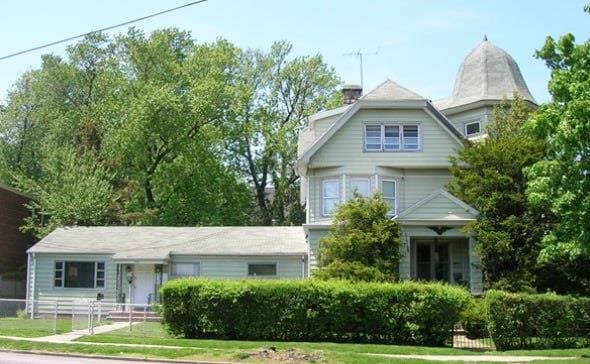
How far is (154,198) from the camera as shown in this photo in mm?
52500

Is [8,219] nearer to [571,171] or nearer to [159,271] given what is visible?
[159,271]

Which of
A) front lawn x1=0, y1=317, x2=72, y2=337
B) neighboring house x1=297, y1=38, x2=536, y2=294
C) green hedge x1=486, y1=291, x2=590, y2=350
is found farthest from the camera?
neighboring house x1=297, y1=38, x2=536, y2=294

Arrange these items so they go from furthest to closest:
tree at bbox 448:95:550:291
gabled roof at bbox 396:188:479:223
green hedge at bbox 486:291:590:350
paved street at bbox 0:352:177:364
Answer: gabled roof at bbox 396:188:479:223
tree at bbox 448:95:550:291
green hedge at bbox 486:291:590:350
paved street at bbox 0:352:177:364

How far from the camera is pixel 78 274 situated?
117ft

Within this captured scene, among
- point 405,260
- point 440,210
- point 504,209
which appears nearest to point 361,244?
point 405,260

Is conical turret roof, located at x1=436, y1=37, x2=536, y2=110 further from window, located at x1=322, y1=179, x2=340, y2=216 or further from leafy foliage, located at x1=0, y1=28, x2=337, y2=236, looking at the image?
leafy foliage, located at x1=0, y1=28, x2=337, y2=236

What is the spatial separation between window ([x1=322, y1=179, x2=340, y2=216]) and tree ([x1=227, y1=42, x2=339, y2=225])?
73.4ft

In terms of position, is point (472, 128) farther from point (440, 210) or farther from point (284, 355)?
point (284, 355)

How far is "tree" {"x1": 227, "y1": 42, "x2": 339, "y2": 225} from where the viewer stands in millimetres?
55469

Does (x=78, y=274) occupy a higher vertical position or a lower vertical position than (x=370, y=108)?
lower

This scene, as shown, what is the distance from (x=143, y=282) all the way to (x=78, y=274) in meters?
3.39

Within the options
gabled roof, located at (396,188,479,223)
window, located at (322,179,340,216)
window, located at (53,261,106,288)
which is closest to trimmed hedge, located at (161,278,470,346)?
gabled roof, located at (396,188,479,223)

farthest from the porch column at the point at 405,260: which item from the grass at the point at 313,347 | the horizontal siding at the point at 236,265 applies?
the grass at the point at 313,347

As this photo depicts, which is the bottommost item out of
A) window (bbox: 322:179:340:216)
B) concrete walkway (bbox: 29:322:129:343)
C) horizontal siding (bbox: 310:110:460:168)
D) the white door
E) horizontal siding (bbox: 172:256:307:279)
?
concrete walkway (bbox: 29:322:129:343)
